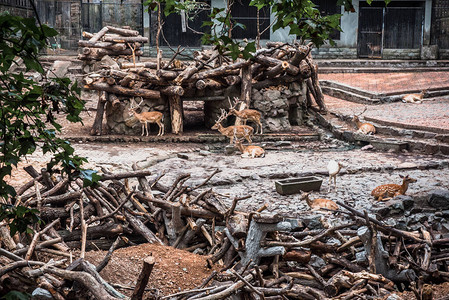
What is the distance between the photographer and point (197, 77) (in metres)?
15.0

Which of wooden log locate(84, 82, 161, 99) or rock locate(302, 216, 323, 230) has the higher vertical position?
wooden log locate(84, 82, 161, 99)

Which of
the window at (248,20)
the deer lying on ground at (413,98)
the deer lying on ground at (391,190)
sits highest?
the window at (248,20)

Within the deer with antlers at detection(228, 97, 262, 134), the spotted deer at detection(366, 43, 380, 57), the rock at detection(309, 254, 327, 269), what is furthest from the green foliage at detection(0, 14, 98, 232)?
the spotted deer at detection(366, 43, 380, 57)

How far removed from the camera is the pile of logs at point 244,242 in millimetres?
4797

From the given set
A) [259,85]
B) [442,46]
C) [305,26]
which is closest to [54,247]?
[305,26]

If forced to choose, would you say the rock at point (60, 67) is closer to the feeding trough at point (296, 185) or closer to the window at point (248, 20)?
the window at point (248, 20)

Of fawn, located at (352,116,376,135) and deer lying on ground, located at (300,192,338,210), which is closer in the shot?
deer lying on ground, located at (300,192,338,210)

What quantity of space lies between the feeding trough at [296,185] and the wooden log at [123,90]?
6562mm

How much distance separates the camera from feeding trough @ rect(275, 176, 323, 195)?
927 cm

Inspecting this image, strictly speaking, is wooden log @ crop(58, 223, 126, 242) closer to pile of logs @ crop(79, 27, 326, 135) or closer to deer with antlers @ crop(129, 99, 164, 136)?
pile of logs @ crop(79, 27, 326, 135)

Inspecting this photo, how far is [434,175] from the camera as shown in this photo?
10430mm

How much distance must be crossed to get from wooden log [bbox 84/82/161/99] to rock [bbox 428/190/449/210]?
8.56 meters

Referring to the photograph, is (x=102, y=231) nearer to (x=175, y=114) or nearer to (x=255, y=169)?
(x=255, y=169)

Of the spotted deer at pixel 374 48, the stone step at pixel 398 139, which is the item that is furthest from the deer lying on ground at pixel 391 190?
the spotted deer at pixel 374 48
